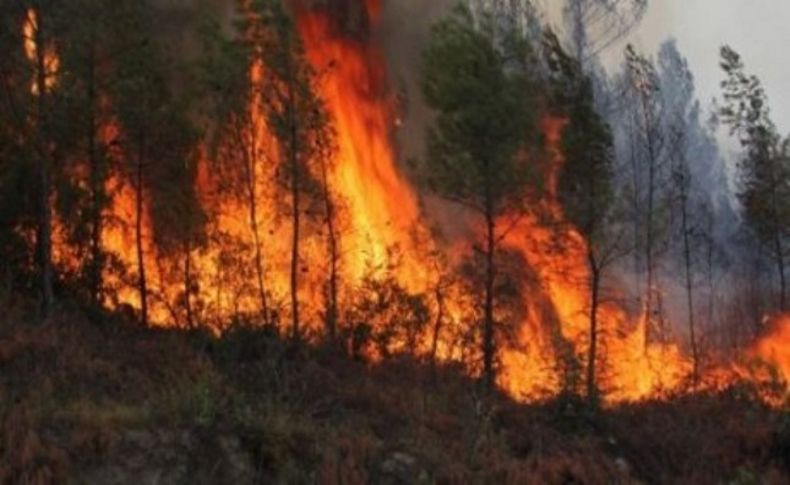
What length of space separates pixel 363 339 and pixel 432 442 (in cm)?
1264

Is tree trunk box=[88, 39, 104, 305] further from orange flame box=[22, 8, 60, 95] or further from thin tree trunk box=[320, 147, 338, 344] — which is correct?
thin tree trunk box=[320, 147, 338, 344]

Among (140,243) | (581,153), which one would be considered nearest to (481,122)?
(581,153)

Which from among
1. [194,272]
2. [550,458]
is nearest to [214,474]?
[550,458]

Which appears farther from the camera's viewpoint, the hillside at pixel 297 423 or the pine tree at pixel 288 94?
the pine tree at pixel 288 94

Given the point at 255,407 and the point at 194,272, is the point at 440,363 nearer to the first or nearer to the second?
the point at 194,272

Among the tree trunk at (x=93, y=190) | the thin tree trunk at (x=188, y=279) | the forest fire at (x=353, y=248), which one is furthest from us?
the forest fire at (x=353, y=248)

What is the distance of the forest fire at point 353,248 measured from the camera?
86.3ft

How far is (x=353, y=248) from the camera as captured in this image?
29844mm

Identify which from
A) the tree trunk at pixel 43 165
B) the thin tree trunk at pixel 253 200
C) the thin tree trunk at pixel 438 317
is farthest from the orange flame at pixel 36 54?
the thin tree trunk at pixel 438 317

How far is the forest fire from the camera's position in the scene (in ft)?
86.3

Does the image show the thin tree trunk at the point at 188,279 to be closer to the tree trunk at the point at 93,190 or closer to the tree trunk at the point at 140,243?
the tree trunk at the point at 140,243

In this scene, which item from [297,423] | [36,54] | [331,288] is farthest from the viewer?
[331,288]

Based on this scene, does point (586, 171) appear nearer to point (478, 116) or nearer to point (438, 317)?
point (478, 116)

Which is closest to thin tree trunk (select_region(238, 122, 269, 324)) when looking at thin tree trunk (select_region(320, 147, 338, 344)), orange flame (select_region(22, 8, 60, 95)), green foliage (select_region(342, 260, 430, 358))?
thin tree trunk (select_region(320, 147, 338, 344))
